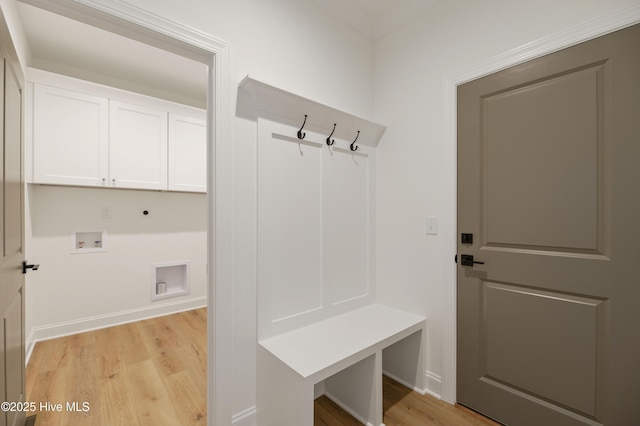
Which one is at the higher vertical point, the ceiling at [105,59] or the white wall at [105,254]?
the ceiling at [105,59]

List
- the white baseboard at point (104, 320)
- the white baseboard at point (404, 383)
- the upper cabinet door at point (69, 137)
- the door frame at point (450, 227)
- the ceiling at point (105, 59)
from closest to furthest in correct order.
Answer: the door frame at point (450, 227) → the white baseboard at point (404, 383) → the ceiling at point (105, 59) → the upper cabinet door at point (69, 137) → the white baseboard at point (104, 320)

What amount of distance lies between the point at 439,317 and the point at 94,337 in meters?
3.29

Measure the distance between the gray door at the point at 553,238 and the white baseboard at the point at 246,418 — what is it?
1.28 m

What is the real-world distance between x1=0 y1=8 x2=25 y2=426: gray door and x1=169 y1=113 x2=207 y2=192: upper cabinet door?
68.3 inches

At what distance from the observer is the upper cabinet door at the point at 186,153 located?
3240mm

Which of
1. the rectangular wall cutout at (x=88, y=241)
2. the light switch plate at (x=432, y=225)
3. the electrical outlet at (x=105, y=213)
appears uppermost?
the electrical outlet at (x=105, y=213)

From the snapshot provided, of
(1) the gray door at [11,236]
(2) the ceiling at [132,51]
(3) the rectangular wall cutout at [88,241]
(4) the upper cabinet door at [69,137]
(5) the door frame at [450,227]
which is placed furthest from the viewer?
(3) the rectangular wall cutout at [88,241]

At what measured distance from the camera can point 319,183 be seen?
A: 6.06ft

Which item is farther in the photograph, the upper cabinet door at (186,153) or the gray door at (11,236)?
the upper cabinet door at (186,153)

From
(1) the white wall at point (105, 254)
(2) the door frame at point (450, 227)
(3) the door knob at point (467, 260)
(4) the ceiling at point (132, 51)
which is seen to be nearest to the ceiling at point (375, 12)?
(4) the ceiling at point (132, 51)

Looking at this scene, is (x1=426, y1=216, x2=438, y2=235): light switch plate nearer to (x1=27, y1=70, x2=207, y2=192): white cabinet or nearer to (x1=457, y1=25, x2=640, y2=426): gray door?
(x1=457, y1=25, x2=640, y2=426): gray door

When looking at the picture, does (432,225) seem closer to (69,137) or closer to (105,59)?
(69,137)

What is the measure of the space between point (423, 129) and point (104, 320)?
12.3 feet

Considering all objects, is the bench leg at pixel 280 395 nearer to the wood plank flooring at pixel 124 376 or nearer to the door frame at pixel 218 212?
the door frame at pixel 218 212
